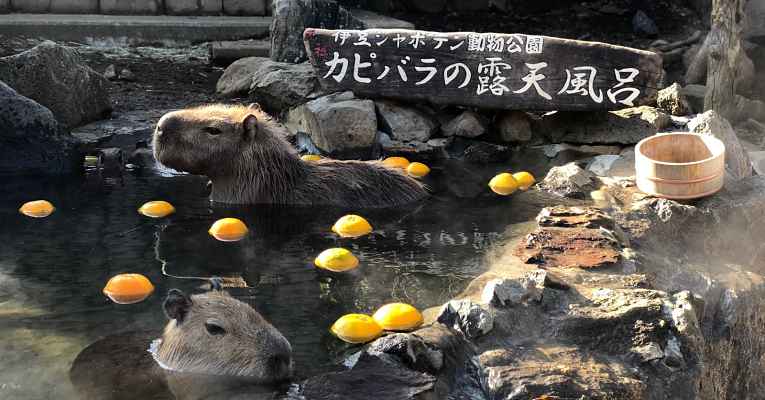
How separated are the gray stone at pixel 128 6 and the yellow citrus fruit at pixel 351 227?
782 centimetres

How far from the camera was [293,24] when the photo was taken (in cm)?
1002

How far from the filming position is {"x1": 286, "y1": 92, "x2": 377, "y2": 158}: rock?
26.4 ft

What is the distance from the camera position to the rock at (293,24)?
10.0 m

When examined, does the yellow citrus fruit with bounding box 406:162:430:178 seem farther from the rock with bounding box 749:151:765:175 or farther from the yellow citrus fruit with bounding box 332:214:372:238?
the rock with bounding box 749:151:765:175

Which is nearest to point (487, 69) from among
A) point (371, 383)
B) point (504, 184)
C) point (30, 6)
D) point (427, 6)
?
point (504, 184)

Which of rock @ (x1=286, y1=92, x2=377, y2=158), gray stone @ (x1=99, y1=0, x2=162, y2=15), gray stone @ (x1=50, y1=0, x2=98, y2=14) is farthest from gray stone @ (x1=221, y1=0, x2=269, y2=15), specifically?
rock @ (x1=286, y1=92, x2=377, y2=158)

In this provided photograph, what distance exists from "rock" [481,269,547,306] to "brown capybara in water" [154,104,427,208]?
246 centimetres

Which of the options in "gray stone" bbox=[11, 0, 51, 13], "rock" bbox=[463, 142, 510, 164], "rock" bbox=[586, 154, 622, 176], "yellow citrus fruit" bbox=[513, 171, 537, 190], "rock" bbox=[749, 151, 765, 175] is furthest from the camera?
"gray stone" bbox=[11, 0, 51, 13]

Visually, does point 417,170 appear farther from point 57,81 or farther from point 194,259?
point 57,81

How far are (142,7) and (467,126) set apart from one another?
255 inches

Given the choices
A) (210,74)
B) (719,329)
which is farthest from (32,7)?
(719,329)

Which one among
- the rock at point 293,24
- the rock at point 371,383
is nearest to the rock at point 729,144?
the rock at point 371,383

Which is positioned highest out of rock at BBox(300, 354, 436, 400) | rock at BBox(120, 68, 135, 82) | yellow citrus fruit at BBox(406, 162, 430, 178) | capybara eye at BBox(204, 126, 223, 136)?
capybara eye at BBox(204, 126, 223, 136)

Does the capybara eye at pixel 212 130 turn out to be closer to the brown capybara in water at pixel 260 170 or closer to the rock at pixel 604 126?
the brown capybara in water at pixel 260 170
